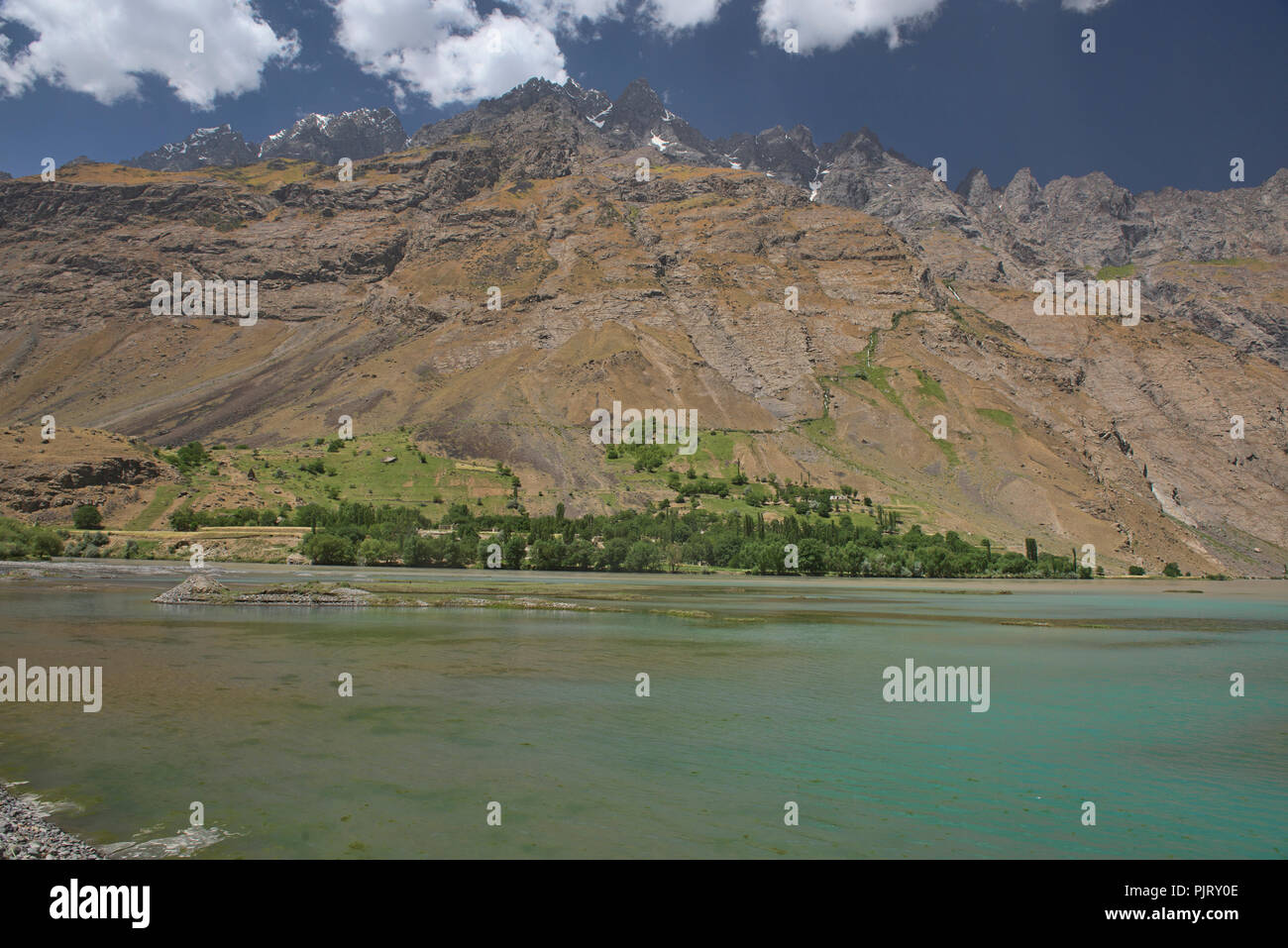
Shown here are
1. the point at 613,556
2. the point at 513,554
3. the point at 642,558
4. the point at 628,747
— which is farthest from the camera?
the point at 642,558

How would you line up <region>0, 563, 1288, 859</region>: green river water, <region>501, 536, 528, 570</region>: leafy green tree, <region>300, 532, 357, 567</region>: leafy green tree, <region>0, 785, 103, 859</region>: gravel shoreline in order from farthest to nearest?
<region>501, 536, 528, 570</region>: leafy green tree
<region>300, 532, 357, 567</region>: leafy green tree
<region>0, 563, 1288, 859</region>: green river water
<region>0, 785, 103, 859</region>: gravel shoreline

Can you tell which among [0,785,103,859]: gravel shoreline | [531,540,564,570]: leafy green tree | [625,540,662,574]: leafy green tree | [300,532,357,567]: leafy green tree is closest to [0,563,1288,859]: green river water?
[0,785,103,859]: gravel shoreline

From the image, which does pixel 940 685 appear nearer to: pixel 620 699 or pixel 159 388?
pixel 620 699

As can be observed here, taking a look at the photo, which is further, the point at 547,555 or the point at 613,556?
the point at 613,556

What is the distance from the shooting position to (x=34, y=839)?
11.0m

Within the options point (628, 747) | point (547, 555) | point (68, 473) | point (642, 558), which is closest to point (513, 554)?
point (547, 555)

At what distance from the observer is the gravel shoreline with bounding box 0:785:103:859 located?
1059cm

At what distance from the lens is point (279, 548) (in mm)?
104875

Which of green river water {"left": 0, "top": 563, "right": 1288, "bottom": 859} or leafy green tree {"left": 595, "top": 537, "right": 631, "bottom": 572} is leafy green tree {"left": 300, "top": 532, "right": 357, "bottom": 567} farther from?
green river water {"left": 0, "top": 563, "right": 1288, "bottom": 859}

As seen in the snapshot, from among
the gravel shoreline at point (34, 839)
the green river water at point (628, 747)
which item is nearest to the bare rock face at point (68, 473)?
the green river water at point (628, 747)

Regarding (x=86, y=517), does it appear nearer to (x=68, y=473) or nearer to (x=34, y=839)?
(x=68, y=473)
